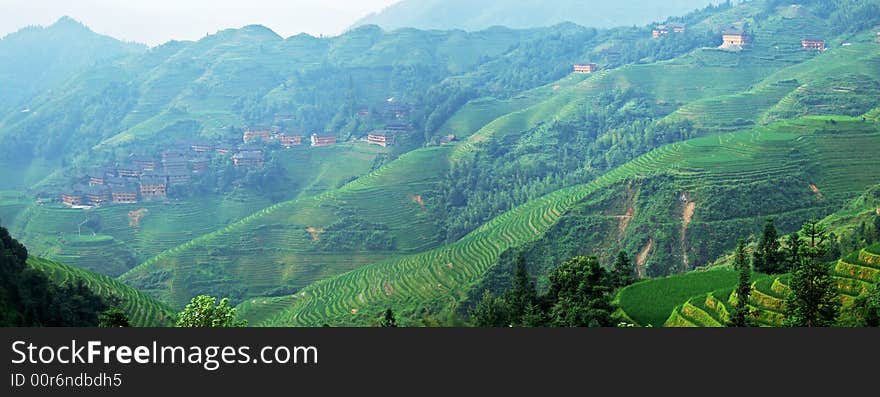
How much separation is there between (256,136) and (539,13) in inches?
4018

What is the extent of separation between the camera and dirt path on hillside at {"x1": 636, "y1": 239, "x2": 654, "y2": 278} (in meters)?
33.1

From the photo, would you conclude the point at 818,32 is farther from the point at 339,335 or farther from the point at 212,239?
the point at 339,335

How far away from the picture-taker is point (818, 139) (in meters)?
38.4

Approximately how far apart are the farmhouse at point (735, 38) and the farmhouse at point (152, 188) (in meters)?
46.7

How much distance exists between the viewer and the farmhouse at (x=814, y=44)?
6700 centimetres

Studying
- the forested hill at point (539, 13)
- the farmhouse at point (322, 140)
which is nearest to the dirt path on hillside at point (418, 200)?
the farmhouse at point (322, 140)

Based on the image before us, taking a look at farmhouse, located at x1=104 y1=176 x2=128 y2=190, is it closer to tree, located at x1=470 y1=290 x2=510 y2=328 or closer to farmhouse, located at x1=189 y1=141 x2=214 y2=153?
farmhouse, located at x1=189 y1=141 x2=214 y2=153

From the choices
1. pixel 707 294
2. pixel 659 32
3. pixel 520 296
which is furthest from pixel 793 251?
pixel 659 32

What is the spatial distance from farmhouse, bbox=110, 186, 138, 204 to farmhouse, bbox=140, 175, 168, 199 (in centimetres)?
72

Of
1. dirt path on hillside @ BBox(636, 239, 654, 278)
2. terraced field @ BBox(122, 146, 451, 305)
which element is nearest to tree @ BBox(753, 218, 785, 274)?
dirt path on hillside @ BBox(636, 239, 654, 278)

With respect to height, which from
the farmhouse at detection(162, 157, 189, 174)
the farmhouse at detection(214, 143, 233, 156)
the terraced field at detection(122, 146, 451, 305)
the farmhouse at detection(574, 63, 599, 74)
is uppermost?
the farmhouse at detection(574, 63, 599, 74)

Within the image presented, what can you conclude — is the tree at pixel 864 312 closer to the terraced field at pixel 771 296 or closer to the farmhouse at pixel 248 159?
the terraced field at pixel 771 296

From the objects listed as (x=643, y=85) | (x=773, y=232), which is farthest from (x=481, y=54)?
(x=773, y=232)

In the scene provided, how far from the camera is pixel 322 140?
68.4 metres
